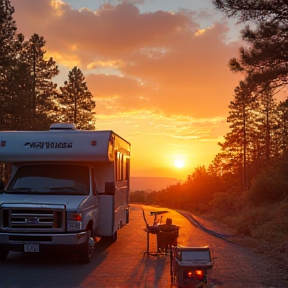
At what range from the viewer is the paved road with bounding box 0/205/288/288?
915cm

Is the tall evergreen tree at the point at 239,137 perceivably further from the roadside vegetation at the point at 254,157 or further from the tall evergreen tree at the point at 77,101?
the tall evergreen tree at the point at 77,101

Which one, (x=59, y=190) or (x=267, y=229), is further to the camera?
(x=267, y=229)

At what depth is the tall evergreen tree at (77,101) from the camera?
4675 centimetres

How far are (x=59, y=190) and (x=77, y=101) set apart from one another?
36.3m

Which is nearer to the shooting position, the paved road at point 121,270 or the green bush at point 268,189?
the paved road at point 121,270

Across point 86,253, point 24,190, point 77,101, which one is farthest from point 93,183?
point 77,101

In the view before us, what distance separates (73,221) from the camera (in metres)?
10.8

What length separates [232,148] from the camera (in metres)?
50.7

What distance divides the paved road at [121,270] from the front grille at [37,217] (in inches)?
34.2

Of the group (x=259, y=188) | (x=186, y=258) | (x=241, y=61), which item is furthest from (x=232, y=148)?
(x=186, y=258)

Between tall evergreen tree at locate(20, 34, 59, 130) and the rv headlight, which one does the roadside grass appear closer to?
the rv headlight

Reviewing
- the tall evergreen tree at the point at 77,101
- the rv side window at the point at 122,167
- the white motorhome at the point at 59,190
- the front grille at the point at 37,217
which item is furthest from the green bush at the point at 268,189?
the tall evergreen tree at the point at 77,101

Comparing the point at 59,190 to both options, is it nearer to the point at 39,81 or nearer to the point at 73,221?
the point at 73,221

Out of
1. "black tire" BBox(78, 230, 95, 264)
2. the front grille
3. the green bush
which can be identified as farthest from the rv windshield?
the green bush
